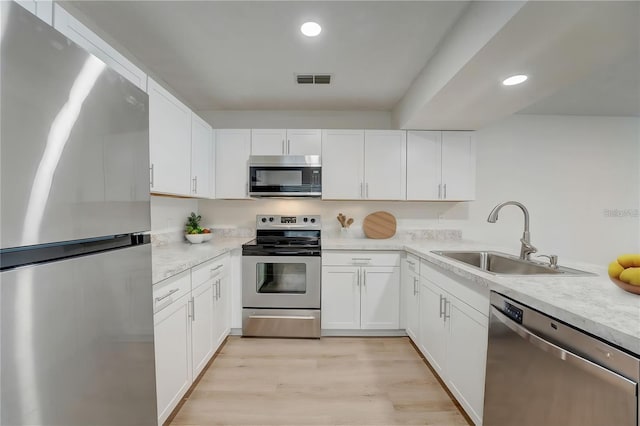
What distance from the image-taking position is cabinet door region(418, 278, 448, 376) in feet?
6.14

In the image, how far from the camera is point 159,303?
138 centimetres

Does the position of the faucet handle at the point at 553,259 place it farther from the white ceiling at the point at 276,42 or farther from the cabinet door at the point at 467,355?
the white ceiling at the point at 276,42

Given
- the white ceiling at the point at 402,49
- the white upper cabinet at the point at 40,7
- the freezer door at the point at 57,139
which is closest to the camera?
the freezer door at the point at 57,139

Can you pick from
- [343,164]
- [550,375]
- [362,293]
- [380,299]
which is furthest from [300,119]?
[550,375]

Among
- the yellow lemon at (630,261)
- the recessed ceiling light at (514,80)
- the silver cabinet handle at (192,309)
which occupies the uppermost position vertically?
the recessed ceiling light at (514,80)

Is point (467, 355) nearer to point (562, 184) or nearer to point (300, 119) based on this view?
point (300, 119)

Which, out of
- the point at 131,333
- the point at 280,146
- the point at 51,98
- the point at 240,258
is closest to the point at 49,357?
the point at 131,333

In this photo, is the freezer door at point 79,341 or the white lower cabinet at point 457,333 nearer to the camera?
the freezer door at point 79,341

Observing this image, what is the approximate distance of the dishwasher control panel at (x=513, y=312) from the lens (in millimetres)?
1150

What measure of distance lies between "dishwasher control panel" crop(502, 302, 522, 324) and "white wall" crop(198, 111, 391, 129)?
251 centimetres

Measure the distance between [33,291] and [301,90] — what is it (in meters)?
2.54

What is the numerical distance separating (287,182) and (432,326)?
1.87 meters

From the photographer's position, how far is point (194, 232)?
8.96ft

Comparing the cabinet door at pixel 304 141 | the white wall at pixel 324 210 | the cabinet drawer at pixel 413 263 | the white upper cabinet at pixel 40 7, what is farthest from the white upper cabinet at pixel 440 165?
the white upper cabinet at pixel 40 7
